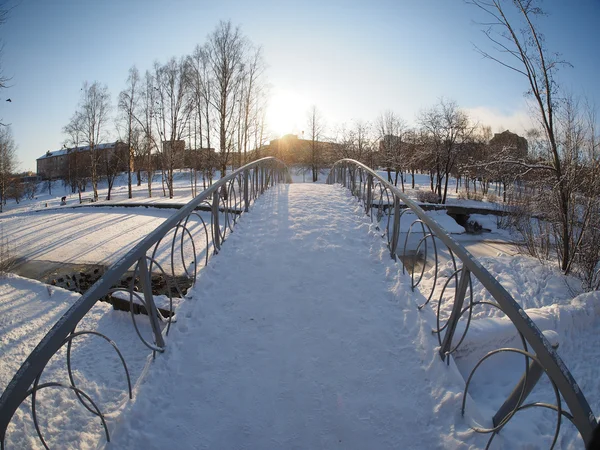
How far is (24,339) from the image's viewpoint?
4812mm

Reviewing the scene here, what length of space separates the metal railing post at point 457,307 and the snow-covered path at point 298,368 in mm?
122

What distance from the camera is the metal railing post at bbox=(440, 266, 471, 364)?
93.6 inches

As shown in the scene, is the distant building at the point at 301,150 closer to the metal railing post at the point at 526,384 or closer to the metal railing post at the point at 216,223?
the metal railing post at the point at 216,223

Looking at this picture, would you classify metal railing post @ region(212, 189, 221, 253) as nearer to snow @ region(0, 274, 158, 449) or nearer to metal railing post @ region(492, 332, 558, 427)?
snow @ region(0, 274, 158, 449)

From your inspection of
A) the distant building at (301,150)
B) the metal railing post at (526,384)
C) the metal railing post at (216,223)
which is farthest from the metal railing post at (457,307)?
the distant building at (301,150)

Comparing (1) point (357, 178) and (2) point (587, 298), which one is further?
(1) point (357, 178)

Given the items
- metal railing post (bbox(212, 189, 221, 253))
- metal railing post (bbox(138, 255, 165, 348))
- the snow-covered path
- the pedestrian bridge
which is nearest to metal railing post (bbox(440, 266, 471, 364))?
the pedestrian bridge

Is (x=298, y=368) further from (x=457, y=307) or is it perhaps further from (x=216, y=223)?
(x=216, y=223)

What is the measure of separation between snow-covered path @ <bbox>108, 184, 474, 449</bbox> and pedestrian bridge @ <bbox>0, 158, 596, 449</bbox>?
0.04 feet

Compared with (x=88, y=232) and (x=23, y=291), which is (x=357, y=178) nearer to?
(x=23, y=291)

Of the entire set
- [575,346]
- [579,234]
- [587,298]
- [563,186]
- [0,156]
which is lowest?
[575,346]

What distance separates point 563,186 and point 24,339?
11.8 meters

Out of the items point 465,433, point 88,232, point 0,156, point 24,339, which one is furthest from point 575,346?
point 0,156

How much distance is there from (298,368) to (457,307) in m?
1.36
